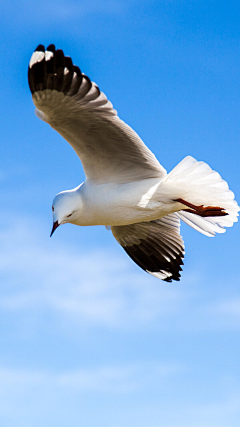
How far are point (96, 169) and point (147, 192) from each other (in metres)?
0.50

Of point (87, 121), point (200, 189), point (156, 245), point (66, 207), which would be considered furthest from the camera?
point (156, 245)

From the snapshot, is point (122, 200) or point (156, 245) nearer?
point (122, 200)

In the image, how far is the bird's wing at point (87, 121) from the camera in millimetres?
5328

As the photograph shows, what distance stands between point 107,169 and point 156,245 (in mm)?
1663

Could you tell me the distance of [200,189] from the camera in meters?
6.26

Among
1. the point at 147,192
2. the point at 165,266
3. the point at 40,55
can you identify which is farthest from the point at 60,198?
the point at 165,266

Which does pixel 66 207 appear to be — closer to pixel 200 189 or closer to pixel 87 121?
pixel 87 121

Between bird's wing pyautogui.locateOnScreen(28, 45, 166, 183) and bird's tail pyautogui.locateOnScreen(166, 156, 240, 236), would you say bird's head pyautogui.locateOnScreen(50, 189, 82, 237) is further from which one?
bird's tail pyautogui.locateOnScreen(166, 156, 240, 236)

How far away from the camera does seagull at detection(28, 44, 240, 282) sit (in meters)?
5.36

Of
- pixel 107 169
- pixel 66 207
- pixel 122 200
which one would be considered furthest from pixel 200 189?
pixel 66 207

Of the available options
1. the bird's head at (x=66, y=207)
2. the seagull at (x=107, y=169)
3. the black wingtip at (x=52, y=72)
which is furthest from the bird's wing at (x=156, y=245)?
the black wingtip at (x=52, y=72)

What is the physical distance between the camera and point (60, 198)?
6.18m

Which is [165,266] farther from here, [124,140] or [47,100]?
[47,100]

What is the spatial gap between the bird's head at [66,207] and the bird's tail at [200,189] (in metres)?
0.85
